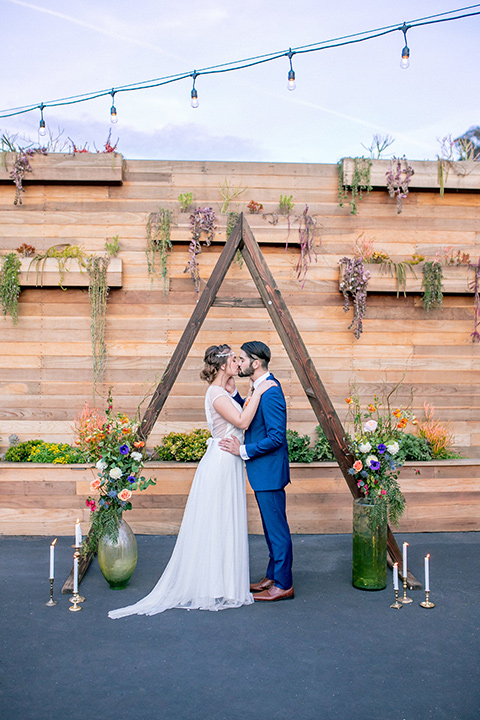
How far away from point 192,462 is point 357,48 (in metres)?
4.00

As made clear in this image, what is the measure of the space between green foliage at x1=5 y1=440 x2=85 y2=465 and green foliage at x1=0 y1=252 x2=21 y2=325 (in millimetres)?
1419

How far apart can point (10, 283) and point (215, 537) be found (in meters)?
3.67

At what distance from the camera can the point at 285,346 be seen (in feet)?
14.4

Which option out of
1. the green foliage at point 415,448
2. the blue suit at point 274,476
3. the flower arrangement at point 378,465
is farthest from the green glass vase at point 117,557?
the green foliage at point 415,448

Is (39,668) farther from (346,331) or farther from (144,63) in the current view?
(144,63)

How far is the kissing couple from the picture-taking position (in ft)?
12.9

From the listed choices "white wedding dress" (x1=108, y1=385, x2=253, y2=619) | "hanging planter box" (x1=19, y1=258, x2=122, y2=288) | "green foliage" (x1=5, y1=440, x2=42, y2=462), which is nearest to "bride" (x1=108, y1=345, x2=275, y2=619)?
"white wedding dress" (x1=108, y1=385, x2=253, y2=619)

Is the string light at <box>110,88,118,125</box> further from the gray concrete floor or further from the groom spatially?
the gray concrete floor

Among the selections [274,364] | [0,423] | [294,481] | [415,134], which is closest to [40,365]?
[0,423]

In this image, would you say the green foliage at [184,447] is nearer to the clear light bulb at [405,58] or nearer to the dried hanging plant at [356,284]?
the dried hanging plant at [356,284]

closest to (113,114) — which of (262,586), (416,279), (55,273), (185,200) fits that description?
(185,200)

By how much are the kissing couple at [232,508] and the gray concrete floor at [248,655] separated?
0.14 meters

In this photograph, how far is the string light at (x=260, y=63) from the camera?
14.6 feet

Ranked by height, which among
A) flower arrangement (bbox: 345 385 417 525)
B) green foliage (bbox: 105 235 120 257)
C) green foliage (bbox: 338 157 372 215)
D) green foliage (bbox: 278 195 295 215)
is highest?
green foliage (bbox: 338 157 372 215)
